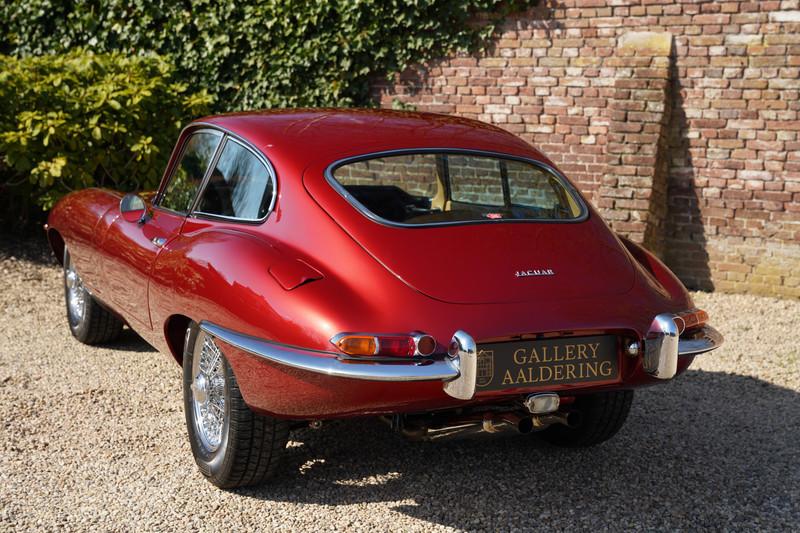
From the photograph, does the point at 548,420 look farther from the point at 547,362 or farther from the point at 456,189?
the point at 456,189

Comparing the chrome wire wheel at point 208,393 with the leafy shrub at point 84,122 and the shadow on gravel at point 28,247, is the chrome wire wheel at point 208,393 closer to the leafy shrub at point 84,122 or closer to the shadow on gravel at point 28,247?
the leafy shrub at point 84,122

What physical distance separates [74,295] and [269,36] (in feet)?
13.8

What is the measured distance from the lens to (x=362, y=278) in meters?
3.60

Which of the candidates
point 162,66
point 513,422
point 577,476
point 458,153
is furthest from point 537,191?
point 162,66

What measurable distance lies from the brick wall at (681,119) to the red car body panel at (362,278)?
400cm

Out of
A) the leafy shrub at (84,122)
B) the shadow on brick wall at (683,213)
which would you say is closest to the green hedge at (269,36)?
the leafy shrub at (84,122)

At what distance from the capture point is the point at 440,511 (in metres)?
3.86

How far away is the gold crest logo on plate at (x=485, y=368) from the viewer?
11.4 ft

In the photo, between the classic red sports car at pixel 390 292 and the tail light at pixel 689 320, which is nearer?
the classic red sports car at pixel 390 292

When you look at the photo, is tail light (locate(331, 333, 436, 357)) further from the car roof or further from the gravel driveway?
the car roof

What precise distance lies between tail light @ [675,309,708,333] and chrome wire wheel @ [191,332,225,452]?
75.0 inches

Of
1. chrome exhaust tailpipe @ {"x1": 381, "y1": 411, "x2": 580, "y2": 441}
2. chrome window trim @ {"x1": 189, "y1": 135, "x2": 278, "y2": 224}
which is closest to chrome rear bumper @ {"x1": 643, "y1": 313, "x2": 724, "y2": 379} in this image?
chrome exhaust tailpipe @ {"x1": 381, "y1": 411, "x2": 580, "y2": 441}

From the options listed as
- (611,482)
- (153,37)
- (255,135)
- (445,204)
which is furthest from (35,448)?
(153,37)

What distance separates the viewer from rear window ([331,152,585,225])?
408 centimetres
